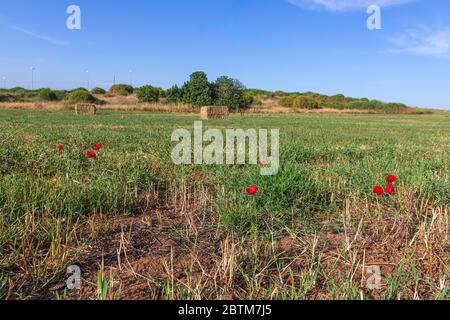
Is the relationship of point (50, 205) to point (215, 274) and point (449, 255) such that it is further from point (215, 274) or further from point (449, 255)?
point (449, 255)

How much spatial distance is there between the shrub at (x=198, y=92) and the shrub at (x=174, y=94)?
26.8 inches

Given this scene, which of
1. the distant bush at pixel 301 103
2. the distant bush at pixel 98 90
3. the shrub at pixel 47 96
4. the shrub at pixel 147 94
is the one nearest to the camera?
the shrub at pixel 47 96

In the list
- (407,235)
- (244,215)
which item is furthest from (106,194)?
(407,235)

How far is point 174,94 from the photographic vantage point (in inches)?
2074

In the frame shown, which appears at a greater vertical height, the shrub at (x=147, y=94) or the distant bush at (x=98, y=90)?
the distant bush at (x=98, y=90)

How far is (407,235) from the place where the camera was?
2.99 m

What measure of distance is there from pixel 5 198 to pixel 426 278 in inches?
134

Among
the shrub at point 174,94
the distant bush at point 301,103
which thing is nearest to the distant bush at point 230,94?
the shrub at point 174,94

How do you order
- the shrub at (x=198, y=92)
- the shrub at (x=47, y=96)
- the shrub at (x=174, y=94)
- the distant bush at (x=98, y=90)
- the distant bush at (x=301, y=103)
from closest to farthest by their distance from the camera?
the shrub at (x=198, y=92), the shrub at (x=174, y=94), the shrub at (x=47, y=96), the distant bush at (x=301, y=103), the distant bush at (x=98, y=90)

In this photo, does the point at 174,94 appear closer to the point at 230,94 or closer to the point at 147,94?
the point at 147,94

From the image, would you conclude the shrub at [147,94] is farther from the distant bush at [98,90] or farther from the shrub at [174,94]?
the distant bush at [98,90]

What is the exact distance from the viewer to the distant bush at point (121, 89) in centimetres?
7206

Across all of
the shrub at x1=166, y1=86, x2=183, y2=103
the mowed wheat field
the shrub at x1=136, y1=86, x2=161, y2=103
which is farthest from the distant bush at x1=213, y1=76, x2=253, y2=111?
the mowed wheat field
